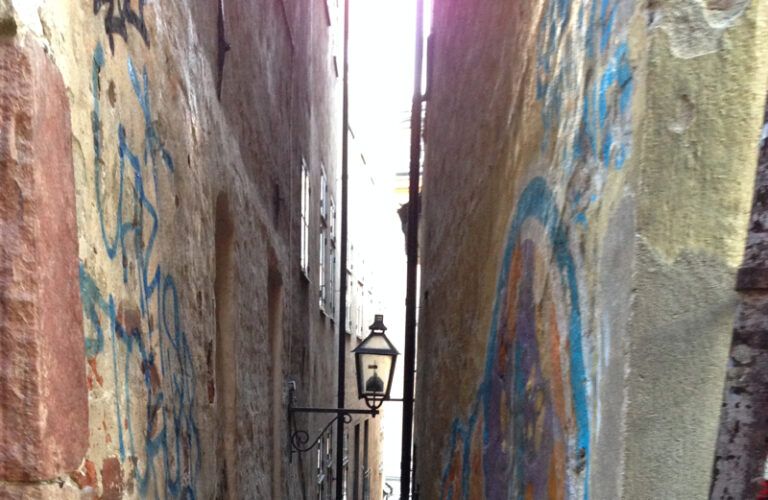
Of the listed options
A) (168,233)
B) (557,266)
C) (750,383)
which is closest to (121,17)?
(168,233)

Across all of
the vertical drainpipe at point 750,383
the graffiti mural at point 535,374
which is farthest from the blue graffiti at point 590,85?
the vertical drainpipe at point 750,383

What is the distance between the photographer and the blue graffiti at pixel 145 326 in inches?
60.5

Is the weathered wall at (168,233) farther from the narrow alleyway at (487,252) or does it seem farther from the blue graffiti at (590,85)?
the blue graffiti at (590,85)

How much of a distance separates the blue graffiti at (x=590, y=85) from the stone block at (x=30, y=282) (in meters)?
1.15

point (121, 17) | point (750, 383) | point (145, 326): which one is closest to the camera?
point (750, 383)

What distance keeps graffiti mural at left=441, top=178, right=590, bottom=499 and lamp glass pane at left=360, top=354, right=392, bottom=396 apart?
2.59 meters

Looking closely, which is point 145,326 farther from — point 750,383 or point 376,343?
point 376,343

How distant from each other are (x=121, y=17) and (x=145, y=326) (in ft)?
2.89

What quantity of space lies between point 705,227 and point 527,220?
3.05 feet

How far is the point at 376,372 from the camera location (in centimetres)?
543

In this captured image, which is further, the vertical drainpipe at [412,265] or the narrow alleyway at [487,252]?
the vertical drainpipe at [412,265]

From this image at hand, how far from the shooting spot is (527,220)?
6.90ft

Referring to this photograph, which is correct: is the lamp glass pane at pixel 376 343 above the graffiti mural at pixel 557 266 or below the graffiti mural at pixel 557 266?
below

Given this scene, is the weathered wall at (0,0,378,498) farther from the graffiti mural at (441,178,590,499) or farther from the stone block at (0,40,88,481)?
the graffiti mural at (441,178,590,499)
